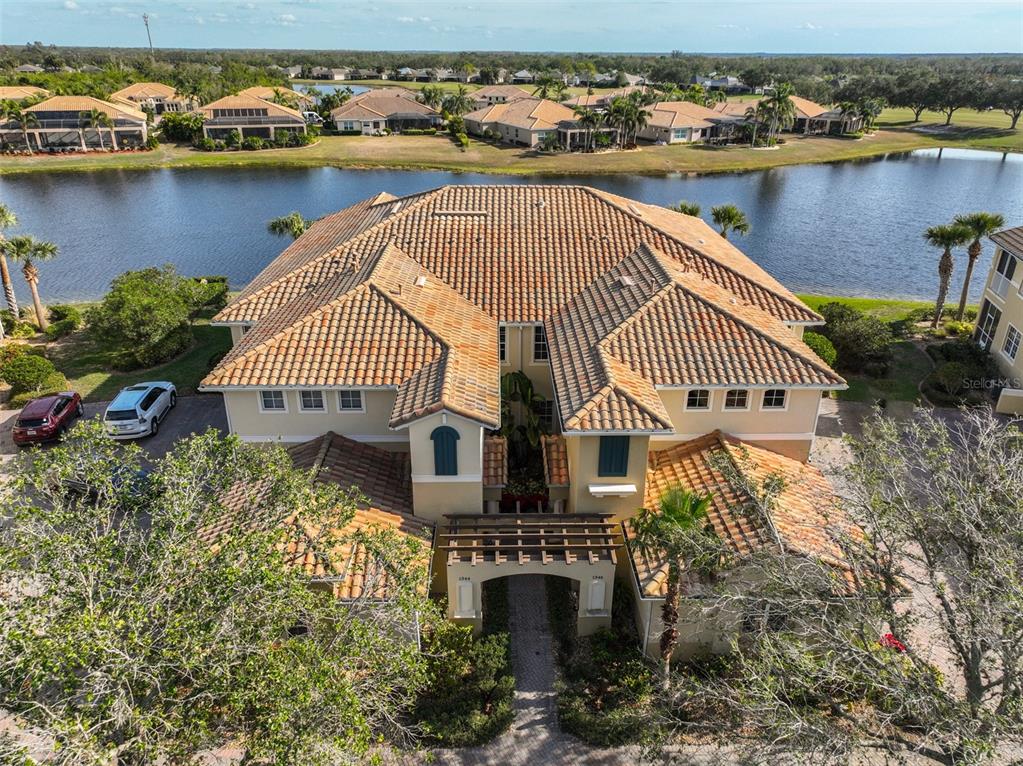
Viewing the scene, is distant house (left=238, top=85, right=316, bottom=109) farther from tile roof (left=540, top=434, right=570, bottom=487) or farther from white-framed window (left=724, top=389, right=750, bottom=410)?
white-framed window (left=724, top=389, right=750, bottom=410)

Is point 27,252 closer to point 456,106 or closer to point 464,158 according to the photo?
point 464,158

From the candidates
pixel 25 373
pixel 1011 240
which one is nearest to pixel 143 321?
pixel 25 373

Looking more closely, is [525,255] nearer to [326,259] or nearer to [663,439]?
[326,259]

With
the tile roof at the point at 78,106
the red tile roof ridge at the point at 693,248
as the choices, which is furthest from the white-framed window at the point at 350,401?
the tile roof at the point at 78,106

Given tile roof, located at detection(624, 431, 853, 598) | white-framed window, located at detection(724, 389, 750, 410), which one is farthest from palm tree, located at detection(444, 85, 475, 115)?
tile roof, located at detection(624, 431, 853, 598)

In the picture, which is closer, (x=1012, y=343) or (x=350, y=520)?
(x=350, y=520)

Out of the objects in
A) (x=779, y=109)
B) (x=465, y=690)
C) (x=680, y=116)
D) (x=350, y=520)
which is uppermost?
(x=779, y=109)

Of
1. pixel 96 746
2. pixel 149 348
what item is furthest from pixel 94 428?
pixel 149 348

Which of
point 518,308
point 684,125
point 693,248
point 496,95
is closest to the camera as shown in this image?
point 518,308
